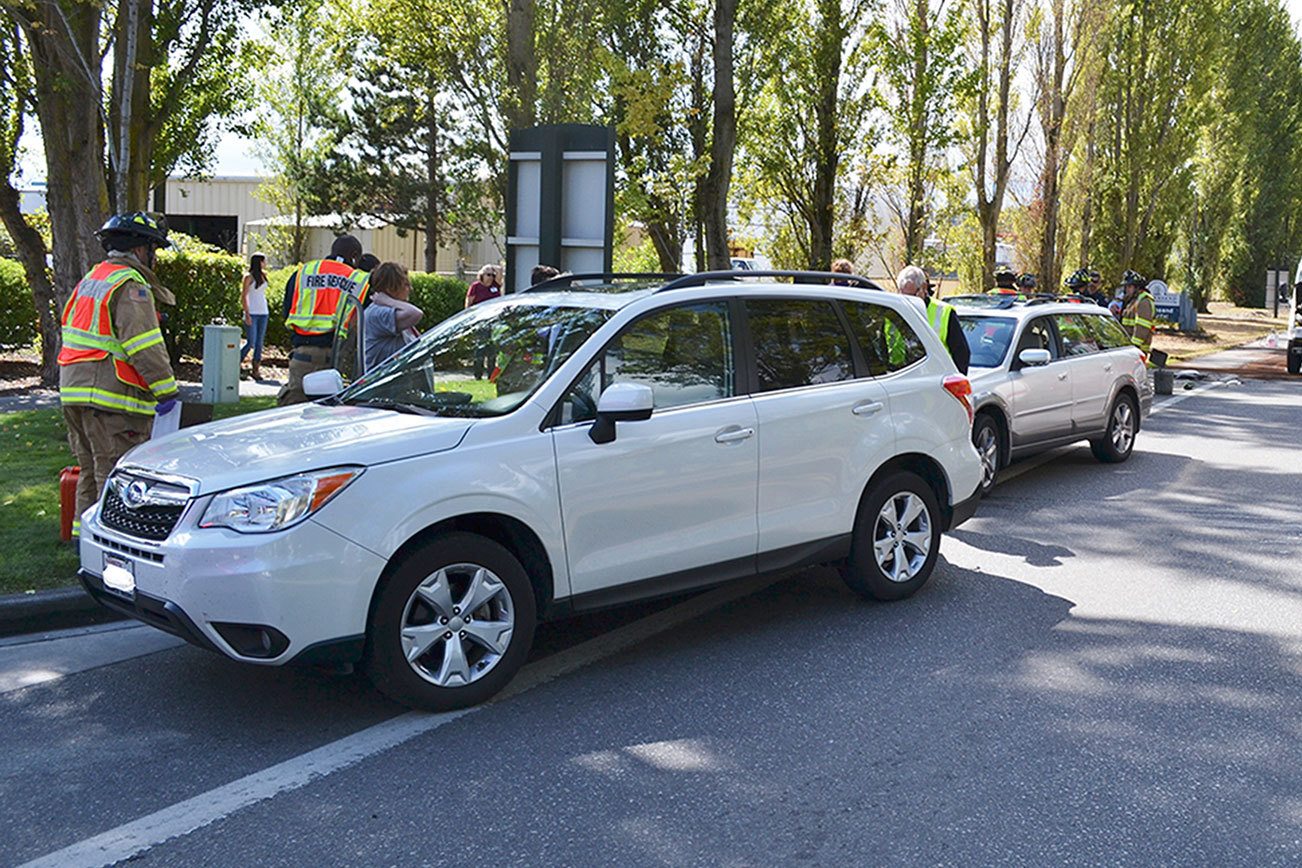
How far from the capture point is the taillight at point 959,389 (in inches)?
290

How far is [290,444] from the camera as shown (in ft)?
17.1

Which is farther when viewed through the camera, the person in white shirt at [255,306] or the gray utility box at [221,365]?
the person in white shirt at [255,306]

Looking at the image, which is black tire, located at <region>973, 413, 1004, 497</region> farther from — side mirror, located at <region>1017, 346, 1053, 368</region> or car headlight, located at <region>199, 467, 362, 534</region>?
car headlight, located at <region>199, 467, 362, 534</region>

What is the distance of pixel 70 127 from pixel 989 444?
909 centimetres

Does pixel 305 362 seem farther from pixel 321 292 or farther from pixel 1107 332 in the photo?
pixel 1107 332

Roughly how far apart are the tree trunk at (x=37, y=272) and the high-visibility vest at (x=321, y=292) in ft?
21.8

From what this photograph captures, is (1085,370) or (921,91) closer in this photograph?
(1085,370)

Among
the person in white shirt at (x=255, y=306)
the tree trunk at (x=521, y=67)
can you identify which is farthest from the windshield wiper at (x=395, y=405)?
the person in white shirt at (x=255, y=306)

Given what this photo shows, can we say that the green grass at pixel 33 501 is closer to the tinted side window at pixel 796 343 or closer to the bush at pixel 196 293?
the tinted side window at pixel 796 343

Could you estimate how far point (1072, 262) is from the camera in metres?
36.5

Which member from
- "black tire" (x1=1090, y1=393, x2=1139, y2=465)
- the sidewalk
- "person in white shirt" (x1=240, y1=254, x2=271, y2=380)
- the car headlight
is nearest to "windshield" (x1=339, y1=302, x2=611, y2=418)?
the car headlight

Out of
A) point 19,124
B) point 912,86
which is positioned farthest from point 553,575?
point 912,86

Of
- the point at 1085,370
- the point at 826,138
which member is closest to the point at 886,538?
the point at 1085,370

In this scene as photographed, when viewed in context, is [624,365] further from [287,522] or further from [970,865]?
[970,865]
